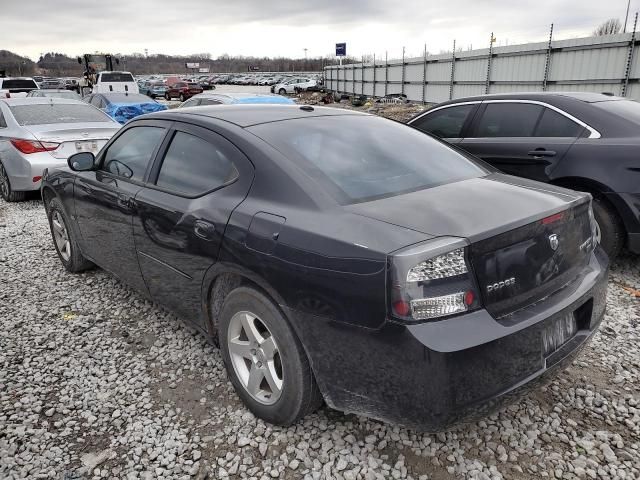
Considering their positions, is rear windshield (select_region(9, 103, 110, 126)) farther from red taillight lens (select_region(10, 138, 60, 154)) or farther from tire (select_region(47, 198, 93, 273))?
tire (select_region(47, 198, 93, 273))

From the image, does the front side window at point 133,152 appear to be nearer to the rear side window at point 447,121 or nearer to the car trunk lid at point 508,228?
the car trunk lid at point 508,228

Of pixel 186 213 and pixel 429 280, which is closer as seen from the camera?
pixel 429 280

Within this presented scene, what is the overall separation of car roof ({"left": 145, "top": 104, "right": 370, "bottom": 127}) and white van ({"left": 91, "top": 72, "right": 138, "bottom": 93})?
68.0 feet

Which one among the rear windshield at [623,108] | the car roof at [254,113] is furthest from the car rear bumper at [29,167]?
the rear windshield at [623,108]

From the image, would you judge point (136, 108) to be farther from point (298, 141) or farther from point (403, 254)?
point (403, 254)

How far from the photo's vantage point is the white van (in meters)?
21.8

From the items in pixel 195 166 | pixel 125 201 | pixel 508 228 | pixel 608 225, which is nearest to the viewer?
pixel 508 228

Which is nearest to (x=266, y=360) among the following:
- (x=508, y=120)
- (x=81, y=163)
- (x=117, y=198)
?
(x=117, y=198)

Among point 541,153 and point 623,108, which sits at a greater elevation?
point 623,108

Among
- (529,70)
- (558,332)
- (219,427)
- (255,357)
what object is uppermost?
(529,70)

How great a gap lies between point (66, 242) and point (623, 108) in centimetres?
539

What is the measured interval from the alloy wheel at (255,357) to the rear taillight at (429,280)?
2.53ft

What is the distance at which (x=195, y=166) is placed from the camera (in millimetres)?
2941

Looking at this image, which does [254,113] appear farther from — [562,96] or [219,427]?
[562,96]
